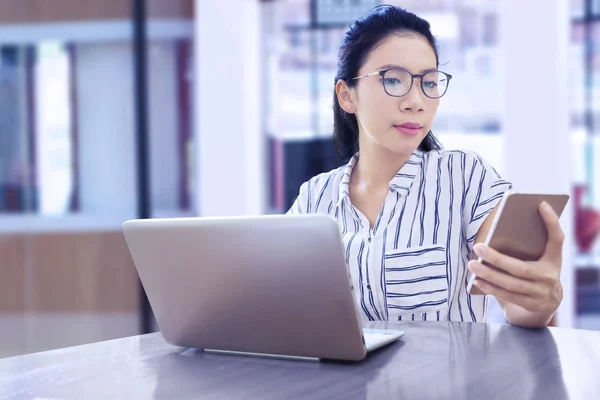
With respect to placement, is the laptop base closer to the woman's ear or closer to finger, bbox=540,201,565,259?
finger, bbox=540,201,565,259

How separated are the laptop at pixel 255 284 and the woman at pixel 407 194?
0.42 meters

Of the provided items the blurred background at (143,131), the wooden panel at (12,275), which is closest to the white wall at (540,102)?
the blurred background at (143,131)

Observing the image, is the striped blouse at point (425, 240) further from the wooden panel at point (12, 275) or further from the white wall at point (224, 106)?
the wooden panel at point (12, 275)

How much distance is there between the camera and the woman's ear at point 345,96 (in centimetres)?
167

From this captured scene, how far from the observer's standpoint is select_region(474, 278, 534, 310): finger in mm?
1091

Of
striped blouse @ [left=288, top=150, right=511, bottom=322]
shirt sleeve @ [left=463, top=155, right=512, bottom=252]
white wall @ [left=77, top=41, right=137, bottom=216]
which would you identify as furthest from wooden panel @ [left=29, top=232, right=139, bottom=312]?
shirt sleeve @ [left=463, top=155, right=512, bottom=252]

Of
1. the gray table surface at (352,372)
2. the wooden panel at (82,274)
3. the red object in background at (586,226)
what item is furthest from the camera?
the red object in background at (586,226)

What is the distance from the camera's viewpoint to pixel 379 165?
1646 millimetres

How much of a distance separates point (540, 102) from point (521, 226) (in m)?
2.18

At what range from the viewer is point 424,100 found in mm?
1500

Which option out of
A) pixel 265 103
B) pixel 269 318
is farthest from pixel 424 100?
pixel 265 103

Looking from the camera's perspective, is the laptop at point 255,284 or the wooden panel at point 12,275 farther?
the wooden panel at point 12,275

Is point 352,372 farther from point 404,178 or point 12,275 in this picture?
point 12,275

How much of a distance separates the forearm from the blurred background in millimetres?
2184
